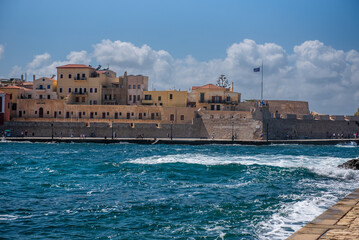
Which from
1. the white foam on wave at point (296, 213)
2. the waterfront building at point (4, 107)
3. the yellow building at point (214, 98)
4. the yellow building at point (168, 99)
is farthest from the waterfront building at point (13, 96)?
the white foam on wave at point (296, 213)

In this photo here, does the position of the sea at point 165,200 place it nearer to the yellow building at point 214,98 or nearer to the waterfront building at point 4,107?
the waterfront building at point 4,107

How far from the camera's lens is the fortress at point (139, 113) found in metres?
53.6

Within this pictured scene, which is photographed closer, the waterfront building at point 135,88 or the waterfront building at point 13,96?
the waterfront building at point 13,96

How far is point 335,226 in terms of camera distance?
32.9ft

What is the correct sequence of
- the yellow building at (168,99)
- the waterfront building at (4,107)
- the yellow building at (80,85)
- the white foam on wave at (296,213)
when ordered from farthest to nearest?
the yellow building at (80,85) → the yellow building at (168,99) → the waterfront building at (4,107) → the white foam on wave at (296,213)

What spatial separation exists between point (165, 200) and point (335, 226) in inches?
269

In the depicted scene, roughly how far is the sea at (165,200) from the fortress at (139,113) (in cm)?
2736

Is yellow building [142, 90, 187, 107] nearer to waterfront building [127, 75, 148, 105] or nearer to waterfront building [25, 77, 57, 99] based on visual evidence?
waterfront building [127, 75, 148, 105]

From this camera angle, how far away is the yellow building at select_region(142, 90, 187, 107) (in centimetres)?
5991

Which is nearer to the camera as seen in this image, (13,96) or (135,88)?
(13,96)

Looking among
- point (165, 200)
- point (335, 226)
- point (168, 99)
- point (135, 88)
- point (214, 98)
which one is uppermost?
point (135, 88)

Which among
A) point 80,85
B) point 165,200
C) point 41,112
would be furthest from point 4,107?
point 165,200

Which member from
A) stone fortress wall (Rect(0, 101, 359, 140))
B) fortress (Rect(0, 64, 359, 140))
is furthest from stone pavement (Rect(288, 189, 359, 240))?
fortress (Rect(0, 64, 359, 140))

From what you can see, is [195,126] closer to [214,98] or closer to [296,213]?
[214,98]
